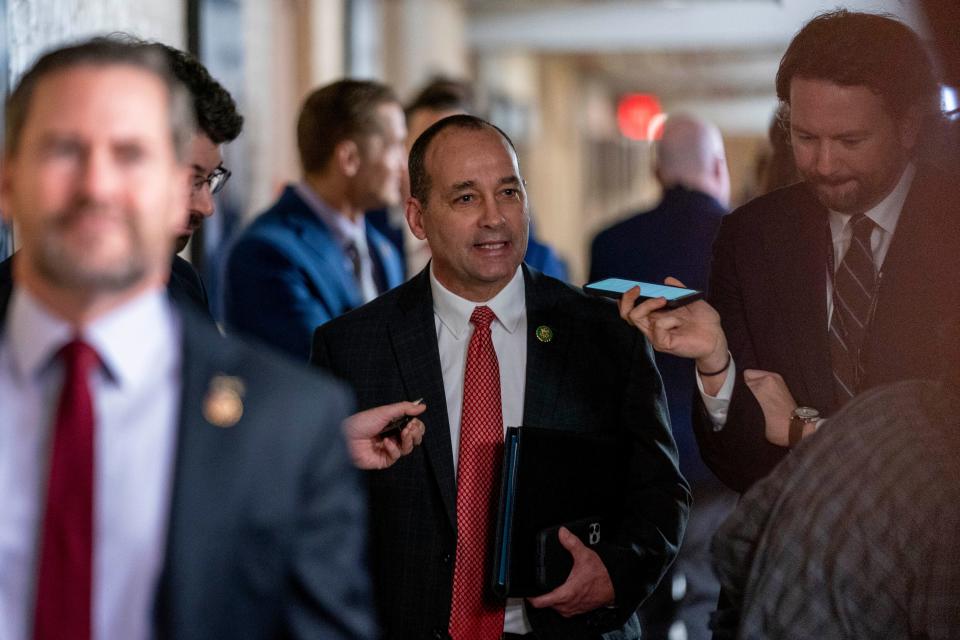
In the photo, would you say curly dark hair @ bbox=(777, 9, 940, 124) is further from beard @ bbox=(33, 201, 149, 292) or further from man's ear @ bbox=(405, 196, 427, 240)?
beard @ bbox=(33, 201, 149, 292)

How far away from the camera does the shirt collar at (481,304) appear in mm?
2225

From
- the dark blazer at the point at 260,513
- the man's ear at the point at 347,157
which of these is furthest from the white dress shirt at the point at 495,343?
the man's ear at the point at 347,157

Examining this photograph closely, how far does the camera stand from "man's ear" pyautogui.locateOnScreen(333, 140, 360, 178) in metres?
3.80

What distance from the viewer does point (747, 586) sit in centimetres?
174

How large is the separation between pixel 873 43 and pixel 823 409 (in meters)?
0.64

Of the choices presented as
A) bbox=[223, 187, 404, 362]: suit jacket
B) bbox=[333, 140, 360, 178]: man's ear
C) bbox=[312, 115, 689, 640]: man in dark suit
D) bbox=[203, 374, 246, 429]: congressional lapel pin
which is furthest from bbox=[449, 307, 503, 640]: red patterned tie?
bbox=[333, 140, 360, 178]: man's ear

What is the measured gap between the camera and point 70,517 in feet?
4.04

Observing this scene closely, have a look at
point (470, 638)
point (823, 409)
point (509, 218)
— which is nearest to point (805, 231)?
point (823, 409)

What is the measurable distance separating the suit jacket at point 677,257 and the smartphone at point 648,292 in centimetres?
21

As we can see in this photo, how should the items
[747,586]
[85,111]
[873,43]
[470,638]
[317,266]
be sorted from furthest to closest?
[317,266] < [470,638] < [873,43] < [747,586] < [85,111]

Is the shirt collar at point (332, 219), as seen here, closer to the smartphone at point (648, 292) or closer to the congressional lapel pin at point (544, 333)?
the congressional lapel pin at point (544, 333)

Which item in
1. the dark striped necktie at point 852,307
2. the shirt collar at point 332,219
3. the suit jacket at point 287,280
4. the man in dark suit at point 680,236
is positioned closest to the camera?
the dark striped necktie at point 852,307

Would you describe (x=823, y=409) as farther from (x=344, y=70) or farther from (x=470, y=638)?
(x=344, y=70)

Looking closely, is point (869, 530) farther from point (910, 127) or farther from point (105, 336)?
point (105, 336)
